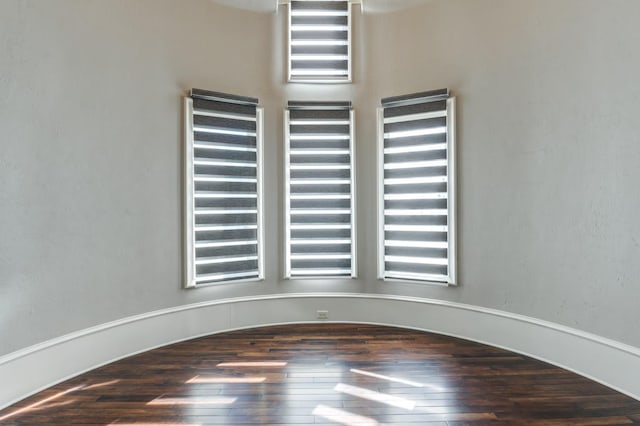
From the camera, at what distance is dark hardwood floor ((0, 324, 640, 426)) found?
85.0 inches

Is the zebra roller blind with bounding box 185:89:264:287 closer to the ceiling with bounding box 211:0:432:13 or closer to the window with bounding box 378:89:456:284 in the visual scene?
the ceiling with bounding box 211:0:432:13

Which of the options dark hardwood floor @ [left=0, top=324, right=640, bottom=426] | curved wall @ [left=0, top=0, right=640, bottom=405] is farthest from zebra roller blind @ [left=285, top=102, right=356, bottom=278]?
dark hardwood floor @ [left=0, top=324, right=640, bottom=426]

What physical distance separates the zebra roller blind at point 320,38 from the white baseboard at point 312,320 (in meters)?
2.47

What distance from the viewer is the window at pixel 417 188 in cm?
354

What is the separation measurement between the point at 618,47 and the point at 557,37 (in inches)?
19.4

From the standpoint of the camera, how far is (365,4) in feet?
12.9

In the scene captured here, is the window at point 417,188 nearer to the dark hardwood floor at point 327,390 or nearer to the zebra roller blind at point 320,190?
the zebra roller blind at point 320,190

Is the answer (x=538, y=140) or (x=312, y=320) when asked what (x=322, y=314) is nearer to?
(x=312, y=320)

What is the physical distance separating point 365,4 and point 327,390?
3794 millimetres

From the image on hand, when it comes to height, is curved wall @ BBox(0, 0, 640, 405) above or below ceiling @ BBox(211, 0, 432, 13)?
below

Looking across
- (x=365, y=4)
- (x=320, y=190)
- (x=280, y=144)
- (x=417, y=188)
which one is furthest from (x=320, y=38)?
(x=417, y=188)

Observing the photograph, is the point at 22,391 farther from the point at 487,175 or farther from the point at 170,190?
the point at 487,175

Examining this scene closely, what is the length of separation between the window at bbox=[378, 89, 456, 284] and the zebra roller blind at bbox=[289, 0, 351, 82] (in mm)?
716

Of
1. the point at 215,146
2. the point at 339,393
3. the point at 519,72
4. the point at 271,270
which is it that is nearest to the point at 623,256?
the point at 519,72
